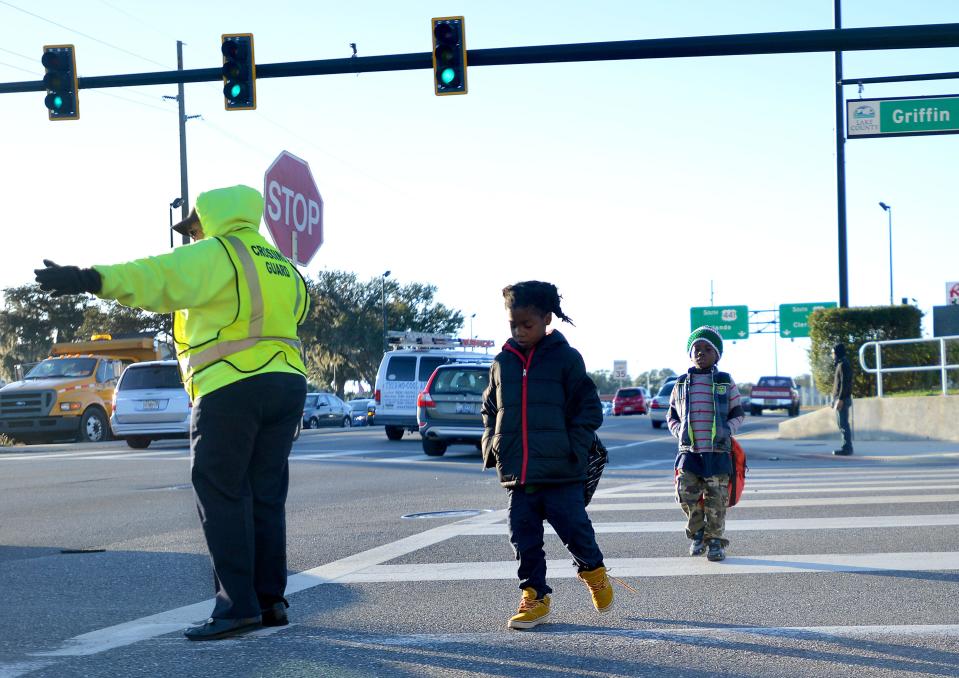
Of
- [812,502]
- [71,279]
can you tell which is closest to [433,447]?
[812,502]

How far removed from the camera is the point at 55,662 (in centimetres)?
→ 443

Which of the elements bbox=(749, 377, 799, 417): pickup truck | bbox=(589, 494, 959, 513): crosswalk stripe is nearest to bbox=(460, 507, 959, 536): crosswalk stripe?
bbox=(589, 494, 959, 513): crosswalk stripe

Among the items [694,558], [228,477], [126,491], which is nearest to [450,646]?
[228,477]

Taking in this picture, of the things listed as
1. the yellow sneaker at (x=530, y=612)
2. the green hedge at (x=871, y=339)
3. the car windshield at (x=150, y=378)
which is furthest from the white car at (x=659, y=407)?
the yellow sneaker at (x=530, y=612)

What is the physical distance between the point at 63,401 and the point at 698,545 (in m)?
21.2

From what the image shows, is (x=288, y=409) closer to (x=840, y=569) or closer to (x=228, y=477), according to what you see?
(x=228, y=477)

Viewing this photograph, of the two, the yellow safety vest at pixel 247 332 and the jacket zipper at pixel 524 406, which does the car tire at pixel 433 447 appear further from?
the yellow safety vest at pixel 247 332

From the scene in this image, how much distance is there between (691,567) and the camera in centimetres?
652

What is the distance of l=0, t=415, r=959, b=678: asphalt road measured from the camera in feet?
14.3

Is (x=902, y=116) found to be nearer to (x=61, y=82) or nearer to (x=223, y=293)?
(x=61, y=82)

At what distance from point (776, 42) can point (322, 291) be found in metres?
59.3

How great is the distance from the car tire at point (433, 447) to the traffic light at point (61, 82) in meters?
7.50

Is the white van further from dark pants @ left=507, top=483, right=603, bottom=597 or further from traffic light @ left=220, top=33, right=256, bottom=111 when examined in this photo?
dark pants @ left=507, top=483, right=603, bottom=597

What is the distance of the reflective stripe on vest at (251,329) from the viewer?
15.9 ft
